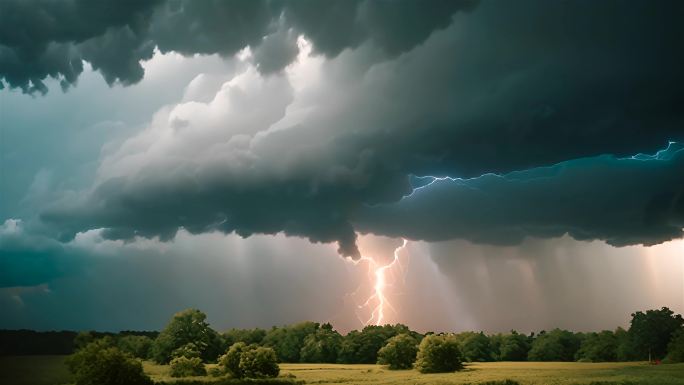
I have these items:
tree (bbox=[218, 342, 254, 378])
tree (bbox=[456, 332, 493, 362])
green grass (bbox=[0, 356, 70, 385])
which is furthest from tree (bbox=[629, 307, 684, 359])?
green grass (bbox=[0, 356, 70, 385])

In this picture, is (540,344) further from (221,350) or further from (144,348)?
(144,348)

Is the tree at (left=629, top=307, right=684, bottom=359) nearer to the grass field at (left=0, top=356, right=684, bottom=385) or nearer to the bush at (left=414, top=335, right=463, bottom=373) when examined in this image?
the grass field at (left=0, top=356, right=684, bottom=385)

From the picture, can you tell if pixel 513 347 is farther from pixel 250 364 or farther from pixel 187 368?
pixel 187 368

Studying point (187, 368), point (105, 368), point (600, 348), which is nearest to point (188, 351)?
point (187, 368)

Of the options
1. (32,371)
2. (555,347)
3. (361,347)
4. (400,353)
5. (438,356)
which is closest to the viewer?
(32,371)

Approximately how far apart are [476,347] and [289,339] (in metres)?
52.8

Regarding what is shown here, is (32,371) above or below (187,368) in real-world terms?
below

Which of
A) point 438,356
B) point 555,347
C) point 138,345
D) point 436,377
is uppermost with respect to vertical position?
point 555,347

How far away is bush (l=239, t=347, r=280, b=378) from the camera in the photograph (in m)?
97.5

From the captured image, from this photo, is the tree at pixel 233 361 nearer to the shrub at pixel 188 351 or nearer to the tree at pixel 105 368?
the tree at pixel 105 368

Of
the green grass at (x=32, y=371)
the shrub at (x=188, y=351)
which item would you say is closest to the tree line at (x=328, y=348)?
the shrub at (x=188, y=351)

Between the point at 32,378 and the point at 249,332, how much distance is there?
248ft

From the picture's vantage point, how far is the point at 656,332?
4919 inches

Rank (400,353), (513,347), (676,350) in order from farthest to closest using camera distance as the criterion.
A: (513,347) < (400,353) < (676,350)
